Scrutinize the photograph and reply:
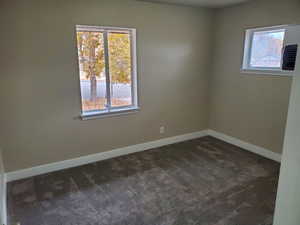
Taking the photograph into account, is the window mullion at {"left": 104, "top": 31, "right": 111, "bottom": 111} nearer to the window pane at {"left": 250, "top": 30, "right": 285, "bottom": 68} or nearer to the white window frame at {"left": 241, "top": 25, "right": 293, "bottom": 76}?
the white window frame at {"left": 241, "top": 25, "right": 293, "bottom": 76}

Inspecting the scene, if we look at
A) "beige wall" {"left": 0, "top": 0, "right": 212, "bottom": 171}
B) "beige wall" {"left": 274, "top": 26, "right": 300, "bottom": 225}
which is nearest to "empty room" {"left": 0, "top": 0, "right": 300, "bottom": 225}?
"beige wall" {"left": 0, "top": 0, "right": 212, "bottom": 171}

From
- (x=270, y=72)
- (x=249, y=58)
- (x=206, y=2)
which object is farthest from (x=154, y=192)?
(x=206, y=2)

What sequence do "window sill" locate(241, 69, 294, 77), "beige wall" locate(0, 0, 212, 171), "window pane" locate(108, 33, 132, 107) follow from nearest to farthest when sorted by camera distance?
"beige wall" locate(0, 0, 212, 171) → "window sill" locate(241, 69, 294, 77) → "window pane" locate(108, 33, 132, 107)

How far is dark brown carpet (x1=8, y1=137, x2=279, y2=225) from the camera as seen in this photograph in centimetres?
212

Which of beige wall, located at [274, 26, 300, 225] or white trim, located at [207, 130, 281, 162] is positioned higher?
beige wall, located at [274, 26, 300, 225]

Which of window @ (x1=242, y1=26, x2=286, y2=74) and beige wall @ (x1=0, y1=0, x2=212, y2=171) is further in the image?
window @ (x1=242, y1=26, x2=286, y2=74)

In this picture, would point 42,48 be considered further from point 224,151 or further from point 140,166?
point 224,151

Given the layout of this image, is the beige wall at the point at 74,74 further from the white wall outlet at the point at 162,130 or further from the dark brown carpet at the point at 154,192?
the dark brown carpet at the point at 154,192

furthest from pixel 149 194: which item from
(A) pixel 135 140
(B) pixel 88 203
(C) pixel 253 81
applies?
(C) pixel 253 81

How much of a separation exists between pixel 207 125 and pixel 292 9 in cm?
244

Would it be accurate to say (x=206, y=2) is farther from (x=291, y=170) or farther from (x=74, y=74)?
(x=291, y=170)

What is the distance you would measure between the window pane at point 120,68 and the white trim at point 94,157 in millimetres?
797

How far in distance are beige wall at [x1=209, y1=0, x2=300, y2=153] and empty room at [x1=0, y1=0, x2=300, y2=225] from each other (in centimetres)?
2

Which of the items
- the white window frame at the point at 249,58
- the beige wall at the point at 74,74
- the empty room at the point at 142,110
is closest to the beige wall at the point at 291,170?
the empty room at the point at 142,110
